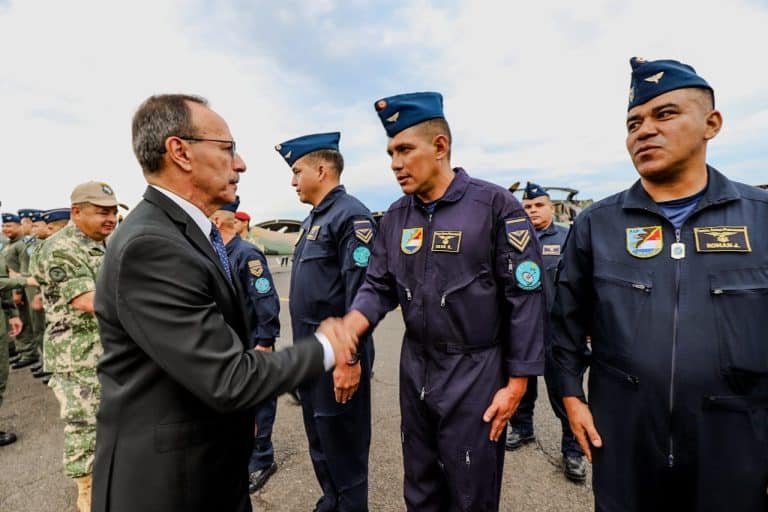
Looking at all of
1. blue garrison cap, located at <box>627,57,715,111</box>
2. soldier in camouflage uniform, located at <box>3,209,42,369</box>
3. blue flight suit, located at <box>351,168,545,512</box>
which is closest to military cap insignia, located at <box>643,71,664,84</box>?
blue garrison cap, located at <box>627,57,715,111</box>

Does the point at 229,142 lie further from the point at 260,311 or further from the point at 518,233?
the point at 260,311

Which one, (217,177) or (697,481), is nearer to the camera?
(697,481)

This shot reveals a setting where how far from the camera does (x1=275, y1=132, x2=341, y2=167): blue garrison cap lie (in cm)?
287

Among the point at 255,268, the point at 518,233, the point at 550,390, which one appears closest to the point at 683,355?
the point at 518,233

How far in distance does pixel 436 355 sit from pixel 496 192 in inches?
34.7

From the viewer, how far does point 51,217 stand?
512 centimetres

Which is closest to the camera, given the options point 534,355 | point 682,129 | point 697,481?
point 697,481

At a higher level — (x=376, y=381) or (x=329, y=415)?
(x=329, y=415)

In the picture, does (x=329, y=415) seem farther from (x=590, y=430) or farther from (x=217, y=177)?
(x=217, y=177)

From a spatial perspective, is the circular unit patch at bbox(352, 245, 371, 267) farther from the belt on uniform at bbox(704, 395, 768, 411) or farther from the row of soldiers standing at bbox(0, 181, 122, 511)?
the row of soldiers standing at bbox(0, 181, 122, 511)

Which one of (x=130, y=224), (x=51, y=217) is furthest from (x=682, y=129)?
(x=51, y=217)

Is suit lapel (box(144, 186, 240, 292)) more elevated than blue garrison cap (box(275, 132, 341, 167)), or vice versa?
blue garrison cap (box(275, 132, 341, 167))

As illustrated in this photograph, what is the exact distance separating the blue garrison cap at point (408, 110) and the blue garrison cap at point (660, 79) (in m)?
0.91

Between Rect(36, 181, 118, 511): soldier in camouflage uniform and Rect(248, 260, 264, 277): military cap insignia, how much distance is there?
109 cm
